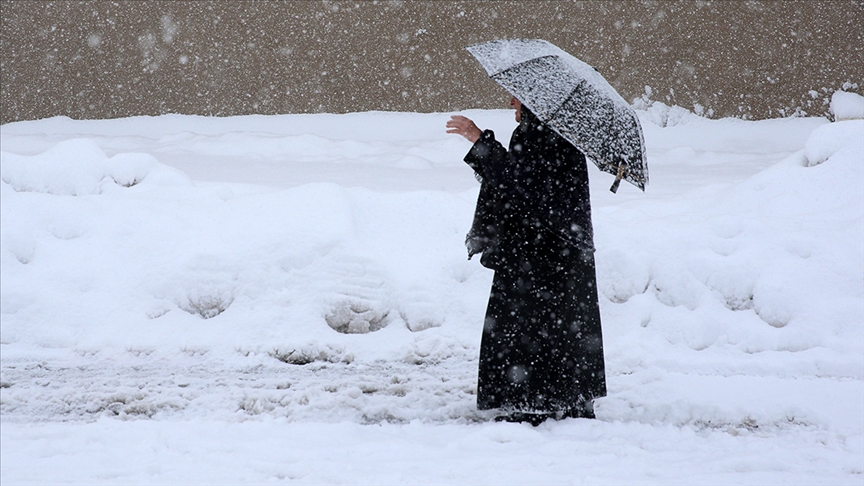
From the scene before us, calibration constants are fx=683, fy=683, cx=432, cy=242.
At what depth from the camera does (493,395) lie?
2.88m

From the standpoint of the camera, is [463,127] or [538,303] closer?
[463,127]

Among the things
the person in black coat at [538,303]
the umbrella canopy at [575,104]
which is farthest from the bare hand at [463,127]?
the umbrella canopy at [575,104]

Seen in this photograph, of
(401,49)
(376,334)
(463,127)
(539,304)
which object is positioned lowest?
(376,334)

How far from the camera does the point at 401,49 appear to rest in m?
9.53

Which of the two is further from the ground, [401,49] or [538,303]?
→ [401,49]

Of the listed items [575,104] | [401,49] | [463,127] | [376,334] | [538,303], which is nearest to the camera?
[575,104]

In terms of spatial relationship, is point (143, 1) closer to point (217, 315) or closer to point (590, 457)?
point (217, 315)

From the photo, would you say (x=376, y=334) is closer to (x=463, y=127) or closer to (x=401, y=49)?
(x=463, y=127)

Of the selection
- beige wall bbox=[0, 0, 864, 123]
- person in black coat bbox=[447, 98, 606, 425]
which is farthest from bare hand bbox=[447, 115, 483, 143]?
beige wall bbox=[0, 0, 864, 123]

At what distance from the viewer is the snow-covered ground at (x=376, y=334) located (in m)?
2.59

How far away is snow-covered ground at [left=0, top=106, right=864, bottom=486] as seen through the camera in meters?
2.59

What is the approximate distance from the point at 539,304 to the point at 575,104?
0.84 meters

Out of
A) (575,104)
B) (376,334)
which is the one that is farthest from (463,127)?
(376,334)

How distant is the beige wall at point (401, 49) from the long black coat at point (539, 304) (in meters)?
7.15
